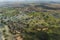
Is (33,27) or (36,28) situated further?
(33,27)

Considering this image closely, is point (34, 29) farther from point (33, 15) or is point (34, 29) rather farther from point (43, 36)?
point (33, 15)

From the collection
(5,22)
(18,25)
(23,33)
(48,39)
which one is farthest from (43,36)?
(5,22)

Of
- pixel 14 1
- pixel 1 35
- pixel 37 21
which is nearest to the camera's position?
pixel 1 35

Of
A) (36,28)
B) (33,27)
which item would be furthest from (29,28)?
(36,28)

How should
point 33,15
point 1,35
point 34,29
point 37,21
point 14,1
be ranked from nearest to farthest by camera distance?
point 1,35 < point 34,29 < point 37,21 < point 33,15 < point 14,1

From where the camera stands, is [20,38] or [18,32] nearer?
[20,38]

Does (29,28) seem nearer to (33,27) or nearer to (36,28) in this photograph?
(33,27)

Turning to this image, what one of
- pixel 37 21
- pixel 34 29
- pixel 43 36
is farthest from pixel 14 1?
pixel 43 36

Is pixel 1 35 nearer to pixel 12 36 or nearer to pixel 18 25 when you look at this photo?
pixel 12 36

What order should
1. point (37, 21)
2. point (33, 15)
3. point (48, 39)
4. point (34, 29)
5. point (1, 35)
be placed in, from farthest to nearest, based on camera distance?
point (33, 15), point (37, 21), point (34, 29), point (1, 35), point (48, 39)

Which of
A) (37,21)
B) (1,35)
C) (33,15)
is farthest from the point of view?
(33,15)
